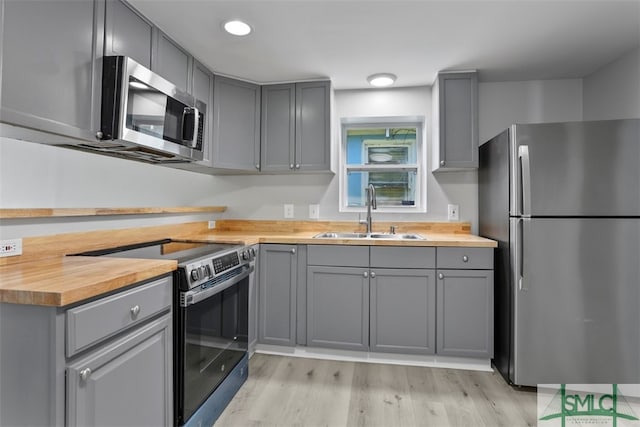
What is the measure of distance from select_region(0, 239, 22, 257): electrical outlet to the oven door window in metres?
0.77

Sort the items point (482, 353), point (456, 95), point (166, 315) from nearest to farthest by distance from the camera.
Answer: point (166, 315) → point (482, 353) → point (456, 95)

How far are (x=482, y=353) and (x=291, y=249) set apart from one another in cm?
153

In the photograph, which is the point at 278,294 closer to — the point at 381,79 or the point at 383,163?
the point at 383,163

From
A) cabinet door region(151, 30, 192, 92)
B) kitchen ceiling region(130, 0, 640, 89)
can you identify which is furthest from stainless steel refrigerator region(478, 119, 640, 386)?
cabinet door region(151, 30, 192, 92)

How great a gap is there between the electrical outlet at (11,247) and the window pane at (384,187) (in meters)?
2.30

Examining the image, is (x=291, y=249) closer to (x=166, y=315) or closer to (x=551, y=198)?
(x=166, y=315)

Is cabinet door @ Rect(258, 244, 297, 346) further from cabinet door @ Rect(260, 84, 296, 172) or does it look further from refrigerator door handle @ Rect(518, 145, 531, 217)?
refrigerator door handle @ Rect(518, 145, 531, 217)

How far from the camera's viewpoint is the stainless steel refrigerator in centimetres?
185

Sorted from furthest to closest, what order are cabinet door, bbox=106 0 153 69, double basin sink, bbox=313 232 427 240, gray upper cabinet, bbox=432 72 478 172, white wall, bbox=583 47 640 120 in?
double basin sink, bbox=313 232 427 240, gray upper cabinet, bbox=432 72 478 172, white wall, bbox=583 47 640 120, cabinet door, bbox=106 0 153 69

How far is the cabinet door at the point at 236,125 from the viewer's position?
253 cm

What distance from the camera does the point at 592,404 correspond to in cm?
186

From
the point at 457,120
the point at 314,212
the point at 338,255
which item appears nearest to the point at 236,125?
the point at 314,212

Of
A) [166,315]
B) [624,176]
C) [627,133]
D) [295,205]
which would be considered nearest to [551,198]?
[624,176]

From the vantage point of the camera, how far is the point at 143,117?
1.58 metres
